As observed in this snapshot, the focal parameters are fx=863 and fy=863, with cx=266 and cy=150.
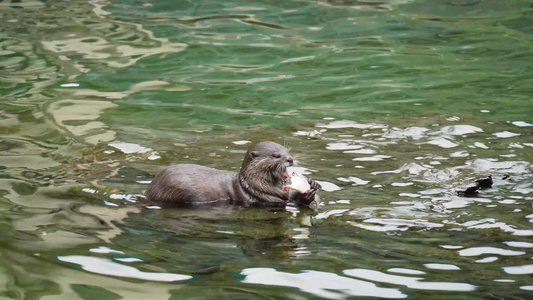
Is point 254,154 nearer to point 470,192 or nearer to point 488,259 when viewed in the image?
point 470,192

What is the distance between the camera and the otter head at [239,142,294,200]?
759 cm

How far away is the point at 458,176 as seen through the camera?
26.7ft

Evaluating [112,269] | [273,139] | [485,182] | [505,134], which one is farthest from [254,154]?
[505,134]

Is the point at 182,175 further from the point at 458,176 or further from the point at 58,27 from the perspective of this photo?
the point at 58,27

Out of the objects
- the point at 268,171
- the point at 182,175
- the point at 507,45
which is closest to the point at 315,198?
the point at 268,171

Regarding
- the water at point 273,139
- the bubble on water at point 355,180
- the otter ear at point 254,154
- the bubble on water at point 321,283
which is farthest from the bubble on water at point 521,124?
the bubble on water at point 321,283

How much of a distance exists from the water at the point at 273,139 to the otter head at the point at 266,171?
33 cm

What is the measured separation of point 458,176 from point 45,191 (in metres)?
3.79

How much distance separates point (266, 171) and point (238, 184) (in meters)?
0.27

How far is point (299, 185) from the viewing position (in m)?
7.33

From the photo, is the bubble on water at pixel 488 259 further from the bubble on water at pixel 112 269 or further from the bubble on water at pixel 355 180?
the bubble on water at pixel 355 180

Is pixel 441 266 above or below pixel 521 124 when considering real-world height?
above

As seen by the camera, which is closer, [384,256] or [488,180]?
[384,256]

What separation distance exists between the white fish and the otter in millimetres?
58
